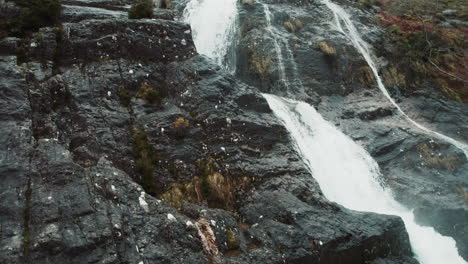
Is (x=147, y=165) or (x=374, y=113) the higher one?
(x=147, y=165)

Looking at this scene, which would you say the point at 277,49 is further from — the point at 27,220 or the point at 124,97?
the point at 27,220

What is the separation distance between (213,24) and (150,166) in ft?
47.3

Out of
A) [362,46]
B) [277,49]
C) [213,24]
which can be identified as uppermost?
[213,24]

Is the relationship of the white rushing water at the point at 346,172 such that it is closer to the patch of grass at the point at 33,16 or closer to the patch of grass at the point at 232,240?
the patch of grass at the point at 232,240

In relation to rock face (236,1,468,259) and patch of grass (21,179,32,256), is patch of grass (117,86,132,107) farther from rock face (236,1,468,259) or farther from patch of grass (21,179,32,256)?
rock face (236,1,468,259)

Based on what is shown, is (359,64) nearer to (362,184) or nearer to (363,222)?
(362,184)

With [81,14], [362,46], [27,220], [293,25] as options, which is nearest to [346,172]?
[362,46]

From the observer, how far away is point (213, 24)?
79.3ft

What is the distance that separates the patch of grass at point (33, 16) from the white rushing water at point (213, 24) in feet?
28.7

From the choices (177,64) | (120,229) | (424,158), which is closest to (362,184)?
(424,158)

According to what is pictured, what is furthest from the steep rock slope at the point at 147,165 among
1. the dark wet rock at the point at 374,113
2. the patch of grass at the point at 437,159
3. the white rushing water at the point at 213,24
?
the dark wet rock at the point at 374,113

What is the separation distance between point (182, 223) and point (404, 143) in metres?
12.8

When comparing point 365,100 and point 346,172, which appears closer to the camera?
point 346,172

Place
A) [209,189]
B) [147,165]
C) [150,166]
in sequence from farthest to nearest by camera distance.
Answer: [209,189]
[150,166]
[147,165]
